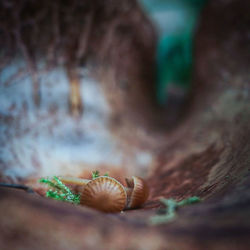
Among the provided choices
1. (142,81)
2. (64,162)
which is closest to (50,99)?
(64,162)

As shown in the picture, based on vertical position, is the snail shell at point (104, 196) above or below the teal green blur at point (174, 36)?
below

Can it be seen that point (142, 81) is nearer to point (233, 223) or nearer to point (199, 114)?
point (199, 114)

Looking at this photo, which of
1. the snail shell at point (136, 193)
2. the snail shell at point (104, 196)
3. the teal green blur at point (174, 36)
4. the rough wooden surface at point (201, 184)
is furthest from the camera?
the teal green blur at point (174, 36)

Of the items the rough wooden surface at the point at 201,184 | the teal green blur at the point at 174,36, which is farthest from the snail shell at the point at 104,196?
the teal green blur at the point at 174,36

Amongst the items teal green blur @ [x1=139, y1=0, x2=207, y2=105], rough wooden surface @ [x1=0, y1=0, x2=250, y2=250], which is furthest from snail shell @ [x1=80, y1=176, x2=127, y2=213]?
teal green blur @ [x1=139, y1=0, x2=207, y2=105]

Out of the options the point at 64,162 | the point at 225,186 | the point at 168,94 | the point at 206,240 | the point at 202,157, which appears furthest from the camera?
the point at 168,94

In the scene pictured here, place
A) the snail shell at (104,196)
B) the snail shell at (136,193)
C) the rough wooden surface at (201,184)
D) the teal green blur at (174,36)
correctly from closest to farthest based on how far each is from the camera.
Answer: the rough wooden surface at (201,184), the snail shell at (104,196), the snail shell at (136,193), the teal green blur at (174,36)

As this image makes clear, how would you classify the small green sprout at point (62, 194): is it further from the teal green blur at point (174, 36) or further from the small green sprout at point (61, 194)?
the teal green blur at point (174, 36)
